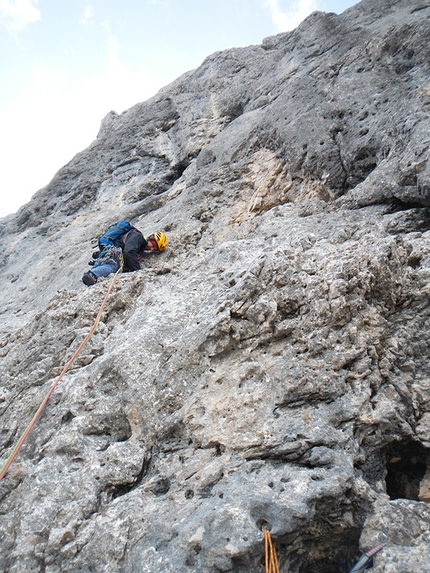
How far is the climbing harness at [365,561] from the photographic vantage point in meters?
2.94

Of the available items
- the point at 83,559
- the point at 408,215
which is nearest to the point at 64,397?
the point at 83,559

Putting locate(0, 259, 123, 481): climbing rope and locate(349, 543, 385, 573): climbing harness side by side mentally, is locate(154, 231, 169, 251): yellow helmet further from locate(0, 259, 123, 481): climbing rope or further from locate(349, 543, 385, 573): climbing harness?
locate(349, 543, 385, 573): climbing harness

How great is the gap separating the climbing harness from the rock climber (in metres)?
6.03

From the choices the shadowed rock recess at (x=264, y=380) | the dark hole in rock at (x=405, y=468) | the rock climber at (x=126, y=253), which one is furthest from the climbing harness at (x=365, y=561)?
→ the rock climber at (x=126, y=253)

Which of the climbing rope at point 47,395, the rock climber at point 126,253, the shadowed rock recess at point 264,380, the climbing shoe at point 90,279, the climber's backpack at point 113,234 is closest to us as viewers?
the shadowed rock recess at point 264,380

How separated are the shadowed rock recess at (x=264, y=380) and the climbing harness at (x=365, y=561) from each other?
0.23ft

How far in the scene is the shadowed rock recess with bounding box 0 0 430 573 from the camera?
129 inches

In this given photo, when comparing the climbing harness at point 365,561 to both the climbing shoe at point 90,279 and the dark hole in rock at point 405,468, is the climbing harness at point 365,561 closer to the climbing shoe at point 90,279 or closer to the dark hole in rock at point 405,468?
the dark hole in rock at point 405,468

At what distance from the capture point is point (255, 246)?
21.7 ft

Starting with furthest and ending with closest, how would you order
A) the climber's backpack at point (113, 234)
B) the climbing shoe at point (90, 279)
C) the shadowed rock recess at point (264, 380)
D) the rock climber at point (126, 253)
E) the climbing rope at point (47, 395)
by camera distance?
the climber's backpack at point (113, 234) → the rock climber at point (126, 253) → the climbing shoe at point (90, 279) → the climbing rope at point (47, 395) → the shadowed rock recess at point (264, 380)

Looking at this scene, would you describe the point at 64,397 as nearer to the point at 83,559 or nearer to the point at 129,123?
the point at 83,559

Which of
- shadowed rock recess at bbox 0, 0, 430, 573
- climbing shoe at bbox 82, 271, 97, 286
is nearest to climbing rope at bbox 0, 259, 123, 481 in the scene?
shadowed rock recess at bbox 0, 0, 430, 573

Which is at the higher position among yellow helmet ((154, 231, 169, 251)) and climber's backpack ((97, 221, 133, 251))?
climber's backpack ((97, 221, 133, 251))

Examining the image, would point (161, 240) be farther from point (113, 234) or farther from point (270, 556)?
point (270, 556)
